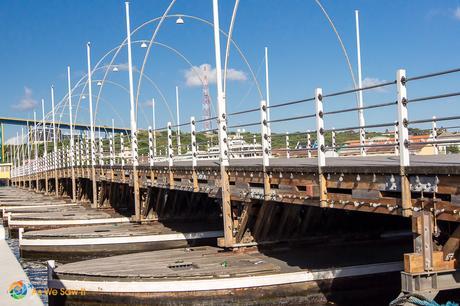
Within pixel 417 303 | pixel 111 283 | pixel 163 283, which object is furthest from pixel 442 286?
pixel 111 283

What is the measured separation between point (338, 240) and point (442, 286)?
9242 mm

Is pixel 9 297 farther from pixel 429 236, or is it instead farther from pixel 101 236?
pixel 101 236

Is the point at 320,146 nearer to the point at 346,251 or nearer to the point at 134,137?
the point at 346,251

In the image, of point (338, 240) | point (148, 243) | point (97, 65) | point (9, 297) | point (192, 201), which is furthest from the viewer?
point (97, 65)

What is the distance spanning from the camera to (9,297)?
7039 mm

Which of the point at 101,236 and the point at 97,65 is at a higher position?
the point at 97,65

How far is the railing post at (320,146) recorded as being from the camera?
474 inches

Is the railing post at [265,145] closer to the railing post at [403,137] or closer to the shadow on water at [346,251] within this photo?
the shadow on water at [346,251]

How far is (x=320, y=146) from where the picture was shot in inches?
478

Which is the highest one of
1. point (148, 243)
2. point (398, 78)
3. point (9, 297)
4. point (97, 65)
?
point (97, 65)

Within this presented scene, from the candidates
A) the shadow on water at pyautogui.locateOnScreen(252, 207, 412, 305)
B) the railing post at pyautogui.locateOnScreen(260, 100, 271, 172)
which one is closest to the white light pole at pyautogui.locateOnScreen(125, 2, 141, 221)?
the shadow on water at pyautogui.locateOnScreen(252, 207, 412, 305)

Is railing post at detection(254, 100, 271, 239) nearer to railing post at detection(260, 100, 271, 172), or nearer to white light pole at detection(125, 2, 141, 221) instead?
railing post at detection(260, 100, 271, 172)

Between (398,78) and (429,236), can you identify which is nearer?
(429,236)

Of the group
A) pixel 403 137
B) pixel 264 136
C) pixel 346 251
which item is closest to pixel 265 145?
pixel 264 136
